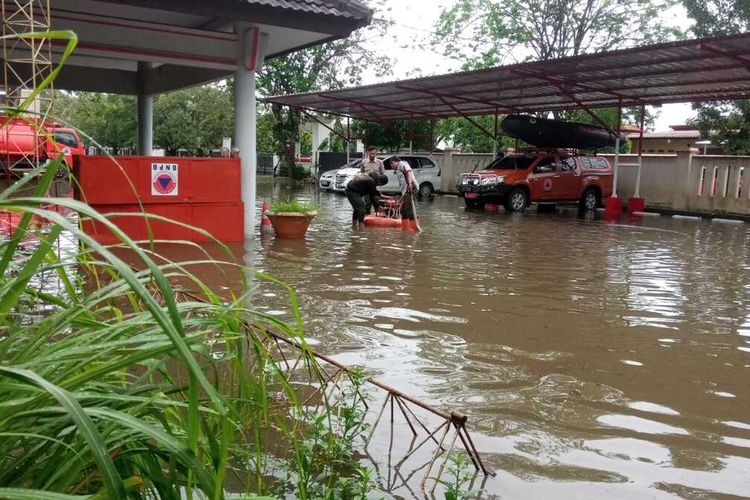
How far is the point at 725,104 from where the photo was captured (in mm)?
24922

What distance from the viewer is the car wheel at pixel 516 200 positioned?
20234mm

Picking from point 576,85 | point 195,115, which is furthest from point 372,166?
point 195,115

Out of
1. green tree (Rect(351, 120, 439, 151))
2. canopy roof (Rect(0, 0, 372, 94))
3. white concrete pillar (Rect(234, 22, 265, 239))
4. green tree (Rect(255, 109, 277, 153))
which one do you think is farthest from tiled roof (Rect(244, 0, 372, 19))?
green tree (Rect(255, 109, 277, 153))

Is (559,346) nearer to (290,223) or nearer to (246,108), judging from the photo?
(290,223)

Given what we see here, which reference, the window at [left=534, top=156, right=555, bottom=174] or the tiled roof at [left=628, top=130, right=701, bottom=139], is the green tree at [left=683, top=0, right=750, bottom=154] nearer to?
the window at [left=534, top=156, right=555, bottom=174]

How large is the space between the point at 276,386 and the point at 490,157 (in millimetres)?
23587

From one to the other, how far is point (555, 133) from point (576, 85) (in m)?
3.01

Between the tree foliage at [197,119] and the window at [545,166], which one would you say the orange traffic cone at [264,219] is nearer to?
the window at [545,166]

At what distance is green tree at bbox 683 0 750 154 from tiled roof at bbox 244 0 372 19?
18.2 meters

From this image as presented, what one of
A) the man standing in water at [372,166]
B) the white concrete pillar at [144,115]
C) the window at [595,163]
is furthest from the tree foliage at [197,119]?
the man standing in water at [372,166]

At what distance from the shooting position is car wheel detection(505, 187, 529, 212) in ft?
66.4

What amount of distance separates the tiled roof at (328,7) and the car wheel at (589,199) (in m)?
12.8

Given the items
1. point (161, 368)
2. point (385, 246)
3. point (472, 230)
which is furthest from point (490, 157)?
point (161, 368)

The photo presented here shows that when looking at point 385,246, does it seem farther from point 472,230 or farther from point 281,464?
point 281,464
